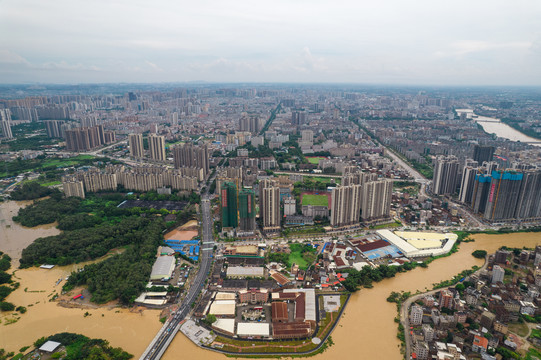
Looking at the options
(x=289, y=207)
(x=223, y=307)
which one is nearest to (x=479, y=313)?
(x=223, y=307)

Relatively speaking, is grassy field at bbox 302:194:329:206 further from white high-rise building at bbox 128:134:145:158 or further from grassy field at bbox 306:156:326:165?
white high-rise building at bbox 128:134:145:158

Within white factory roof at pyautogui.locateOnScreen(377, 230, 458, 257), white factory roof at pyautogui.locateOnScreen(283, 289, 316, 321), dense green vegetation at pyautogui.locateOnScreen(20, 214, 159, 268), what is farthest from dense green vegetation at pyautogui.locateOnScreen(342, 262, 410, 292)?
dense green vegetation at pyautogui.locateOnScreen(20, 214, 159, 268)

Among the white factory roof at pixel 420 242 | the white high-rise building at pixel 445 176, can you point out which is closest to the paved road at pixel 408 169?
the white high-rise building at pixel 445 176

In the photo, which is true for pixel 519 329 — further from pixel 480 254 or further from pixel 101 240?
pixel 101 240

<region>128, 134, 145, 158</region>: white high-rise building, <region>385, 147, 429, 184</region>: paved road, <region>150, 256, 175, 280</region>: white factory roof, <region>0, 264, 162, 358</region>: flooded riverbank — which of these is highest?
<region>128, 134, 145, 158</region>: white high-rise building

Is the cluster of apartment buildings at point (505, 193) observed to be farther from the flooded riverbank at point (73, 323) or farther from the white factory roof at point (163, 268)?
the flooded riverbank at point (73, 323)

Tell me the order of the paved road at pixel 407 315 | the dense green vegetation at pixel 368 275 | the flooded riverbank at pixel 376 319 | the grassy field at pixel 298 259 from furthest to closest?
the grassy field at pixel 298 259, the dense green vegetation at pixel 368 275, the paved road at pixel 407 315, the flooded riverbank at pixel 376 319
